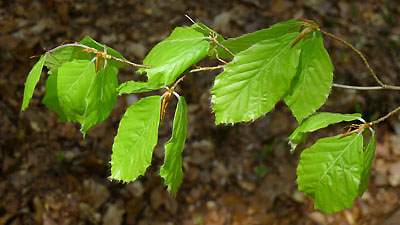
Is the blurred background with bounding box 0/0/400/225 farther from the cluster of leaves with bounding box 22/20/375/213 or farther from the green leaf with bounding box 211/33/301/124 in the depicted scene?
the green leaf with bounding box 211/33/301/124

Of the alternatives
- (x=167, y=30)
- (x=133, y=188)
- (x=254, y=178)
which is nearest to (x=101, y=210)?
(x=133, y=188)

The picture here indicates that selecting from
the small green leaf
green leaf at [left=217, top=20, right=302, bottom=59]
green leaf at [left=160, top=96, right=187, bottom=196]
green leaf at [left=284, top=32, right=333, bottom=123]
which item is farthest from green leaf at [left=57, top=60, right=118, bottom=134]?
green leaf at [left=284, top=32, right=333, bottom=123]

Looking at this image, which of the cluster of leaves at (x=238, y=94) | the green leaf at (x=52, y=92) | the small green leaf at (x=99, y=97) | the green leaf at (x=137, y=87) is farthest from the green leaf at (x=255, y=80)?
the green leaf at (x=52, y=92)

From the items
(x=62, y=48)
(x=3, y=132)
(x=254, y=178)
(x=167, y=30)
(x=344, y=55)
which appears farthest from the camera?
(x=167, y=30)

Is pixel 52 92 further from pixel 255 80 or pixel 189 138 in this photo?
pixel 189 138

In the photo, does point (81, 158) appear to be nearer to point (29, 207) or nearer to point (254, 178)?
point (29, 207)
